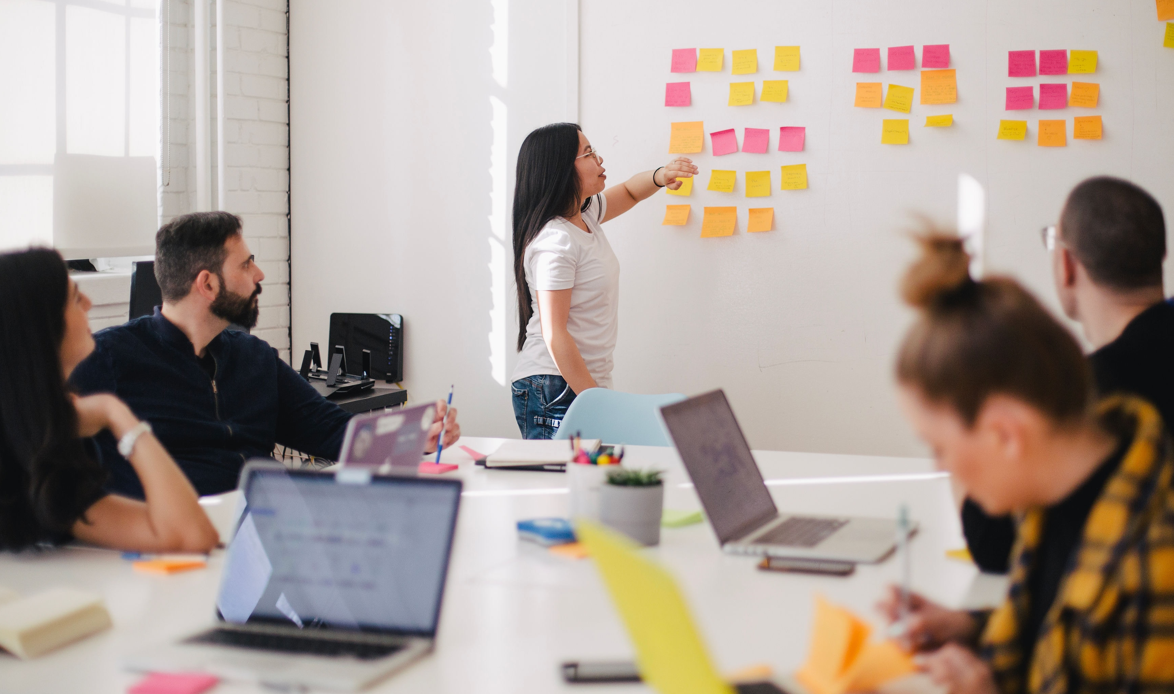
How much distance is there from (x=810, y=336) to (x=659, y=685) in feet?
8.82

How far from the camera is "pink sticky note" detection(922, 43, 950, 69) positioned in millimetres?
3166

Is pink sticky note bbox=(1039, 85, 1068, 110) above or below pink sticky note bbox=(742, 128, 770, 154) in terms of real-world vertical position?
above

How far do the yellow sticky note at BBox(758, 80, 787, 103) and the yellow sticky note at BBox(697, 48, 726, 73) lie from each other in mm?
170

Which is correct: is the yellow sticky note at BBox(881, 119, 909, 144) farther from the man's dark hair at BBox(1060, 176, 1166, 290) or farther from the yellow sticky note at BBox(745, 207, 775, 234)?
the man's dark hair at BBox(1060, 176, 1166, 290)

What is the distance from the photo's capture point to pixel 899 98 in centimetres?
321

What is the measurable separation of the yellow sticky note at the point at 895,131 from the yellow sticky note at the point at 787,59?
36 cm

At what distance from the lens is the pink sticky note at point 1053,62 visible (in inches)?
121

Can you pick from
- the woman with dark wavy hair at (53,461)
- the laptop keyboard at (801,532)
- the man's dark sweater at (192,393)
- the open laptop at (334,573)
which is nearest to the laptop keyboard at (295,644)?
the open laptop at (334,573)

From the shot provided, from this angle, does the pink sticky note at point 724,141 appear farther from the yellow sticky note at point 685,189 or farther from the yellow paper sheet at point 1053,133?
the yellow paper sheet at point 1053,133

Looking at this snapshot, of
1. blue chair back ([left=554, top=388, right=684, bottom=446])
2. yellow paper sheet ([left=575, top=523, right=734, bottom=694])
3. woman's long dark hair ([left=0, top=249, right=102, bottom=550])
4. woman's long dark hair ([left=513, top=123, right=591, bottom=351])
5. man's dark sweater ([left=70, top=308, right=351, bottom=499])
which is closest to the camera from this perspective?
yellow paper sheet ([left=575, top=523, right=734, bottom=694])

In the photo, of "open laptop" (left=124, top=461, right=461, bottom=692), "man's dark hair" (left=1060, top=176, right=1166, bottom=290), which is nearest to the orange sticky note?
"man's dark hair" (left=1060, top=176, right=1166, bottom=290)

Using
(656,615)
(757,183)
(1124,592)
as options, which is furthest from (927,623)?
(757,183)

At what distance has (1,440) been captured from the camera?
1.52 meters

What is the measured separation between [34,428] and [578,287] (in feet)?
5.57
